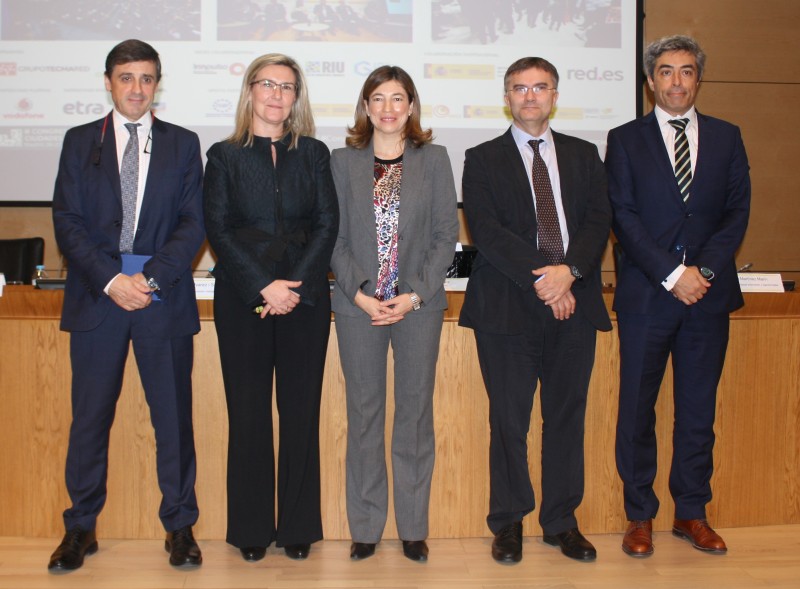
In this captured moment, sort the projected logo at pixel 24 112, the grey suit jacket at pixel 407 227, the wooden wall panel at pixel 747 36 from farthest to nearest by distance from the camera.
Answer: the wooden wall panel at pixel 747 36 → the projected logo at pixel 24 112 → the grey suit jacket at pixel 407 227

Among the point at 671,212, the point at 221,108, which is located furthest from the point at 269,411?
the point at 221,108

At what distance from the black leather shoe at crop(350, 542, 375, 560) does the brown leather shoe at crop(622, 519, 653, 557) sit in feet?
3.08

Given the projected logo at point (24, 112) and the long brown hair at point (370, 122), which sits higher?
the projected logo at point (24, 112)

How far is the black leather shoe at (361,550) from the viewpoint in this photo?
279 cm

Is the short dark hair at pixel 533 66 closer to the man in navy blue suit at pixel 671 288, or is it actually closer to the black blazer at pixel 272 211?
the man in navy blue suit at pixel 671 288

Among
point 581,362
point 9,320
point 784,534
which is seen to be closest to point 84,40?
point 9,320

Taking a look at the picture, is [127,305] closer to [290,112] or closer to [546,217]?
[290,112]

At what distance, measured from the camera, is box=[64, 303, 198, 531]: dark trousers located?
2.70 m

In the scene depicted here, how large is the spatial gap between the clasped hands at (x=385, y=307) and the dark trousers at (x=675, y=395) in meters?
0.87

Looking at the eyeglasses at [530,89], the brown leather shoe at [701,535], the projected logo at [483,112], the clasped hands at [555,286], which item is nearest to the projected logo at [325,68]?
the projected logo at [483,112]

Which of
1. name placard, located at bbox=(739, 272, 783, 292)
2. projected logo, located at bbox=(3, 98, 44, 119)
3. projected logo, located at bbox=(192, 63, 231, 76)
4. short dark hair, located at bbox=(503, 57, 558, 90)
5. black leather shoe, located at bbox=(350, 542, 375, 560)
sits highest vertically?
projected logo, located at bbox=(192, 63, 231, 76)

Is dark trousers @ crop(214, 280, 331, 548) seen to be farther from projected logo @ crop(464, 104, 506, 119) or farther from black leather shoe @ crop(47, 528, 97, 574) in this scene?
projected logo @ crop(464, 104, 506, 119)

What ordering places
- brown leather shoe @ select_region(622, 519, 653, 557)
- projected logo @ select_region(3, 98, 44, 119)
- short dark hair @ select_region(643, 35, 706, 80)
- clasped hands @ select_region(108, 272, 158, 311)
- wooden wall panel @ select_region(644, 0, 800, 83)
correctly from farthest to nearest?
wooden wall panel @ select_region(644, 0, 800, 83) → projected logo @ select_region(3, 98, 44, 119) → short dark hair @ select_region(643, 35, 706, 80) → brown leather shoe @ select_region(622, 519, 653, 557) → clasped hands @ select_region(108, 272, 158, 311)

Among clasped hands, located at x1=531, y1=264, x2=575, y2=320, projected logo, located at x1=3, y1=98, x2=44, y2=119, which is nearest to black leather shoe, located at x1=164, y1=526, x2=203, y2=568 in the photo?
clasped hands, located at x1=531, y1=264, x2=575, y2=320
